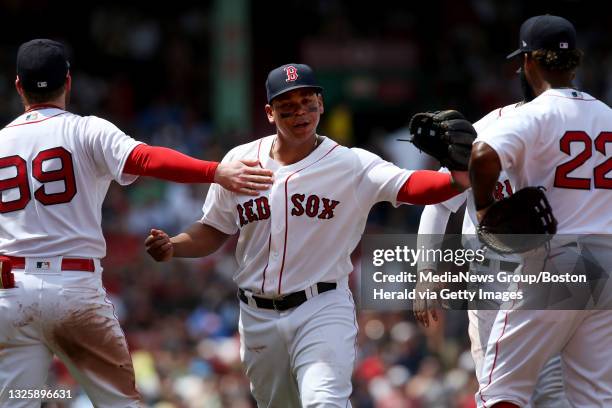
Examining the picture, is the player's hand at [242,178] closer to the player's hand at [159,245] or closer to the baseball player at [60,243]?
the baseball player at [60,243]

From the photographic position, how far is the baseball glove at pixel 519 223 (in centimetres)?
566

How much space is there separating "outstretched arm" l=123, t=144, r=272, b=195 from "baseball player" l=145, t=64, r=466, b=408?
23 cm

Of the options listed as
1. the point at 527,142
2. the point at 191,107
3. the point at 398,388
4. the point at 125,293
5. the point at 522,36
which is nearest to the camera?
the point at 527,142

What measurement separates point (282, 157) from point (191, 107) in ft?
37.4

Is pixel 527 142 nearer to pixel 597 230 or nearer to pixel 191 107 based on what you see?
pixel 597 230

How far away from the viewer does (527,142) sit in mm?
5668

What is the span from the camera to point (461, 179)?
19.9ft

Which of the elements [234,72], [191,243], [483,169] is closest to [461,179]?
[483,169]

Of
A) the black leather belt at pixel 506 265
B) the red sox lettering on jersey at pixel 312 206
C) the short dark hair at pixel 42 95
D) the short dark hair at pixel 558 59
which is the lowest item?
the black leather belt at pixel 506 265

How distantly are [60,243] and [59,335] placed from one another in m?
0.46

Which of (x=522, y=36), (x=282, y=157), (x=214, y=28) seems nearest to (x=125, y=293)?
(x=214, y=28)

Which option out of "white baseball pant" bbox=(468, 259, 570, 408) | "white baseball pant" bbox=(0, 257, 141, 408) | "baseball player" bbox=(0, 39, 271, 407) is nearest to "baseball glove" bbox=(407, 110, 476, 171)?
"white baseball pant" bbox=(468, 259, 570, 408)

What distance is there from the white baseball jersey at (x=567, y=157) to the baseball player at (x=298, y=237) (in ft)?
2.51

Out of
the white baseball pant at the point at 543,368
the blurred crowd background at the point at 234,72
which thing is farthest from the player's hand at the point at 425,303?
the blurred crowd background at the point at 234,72
